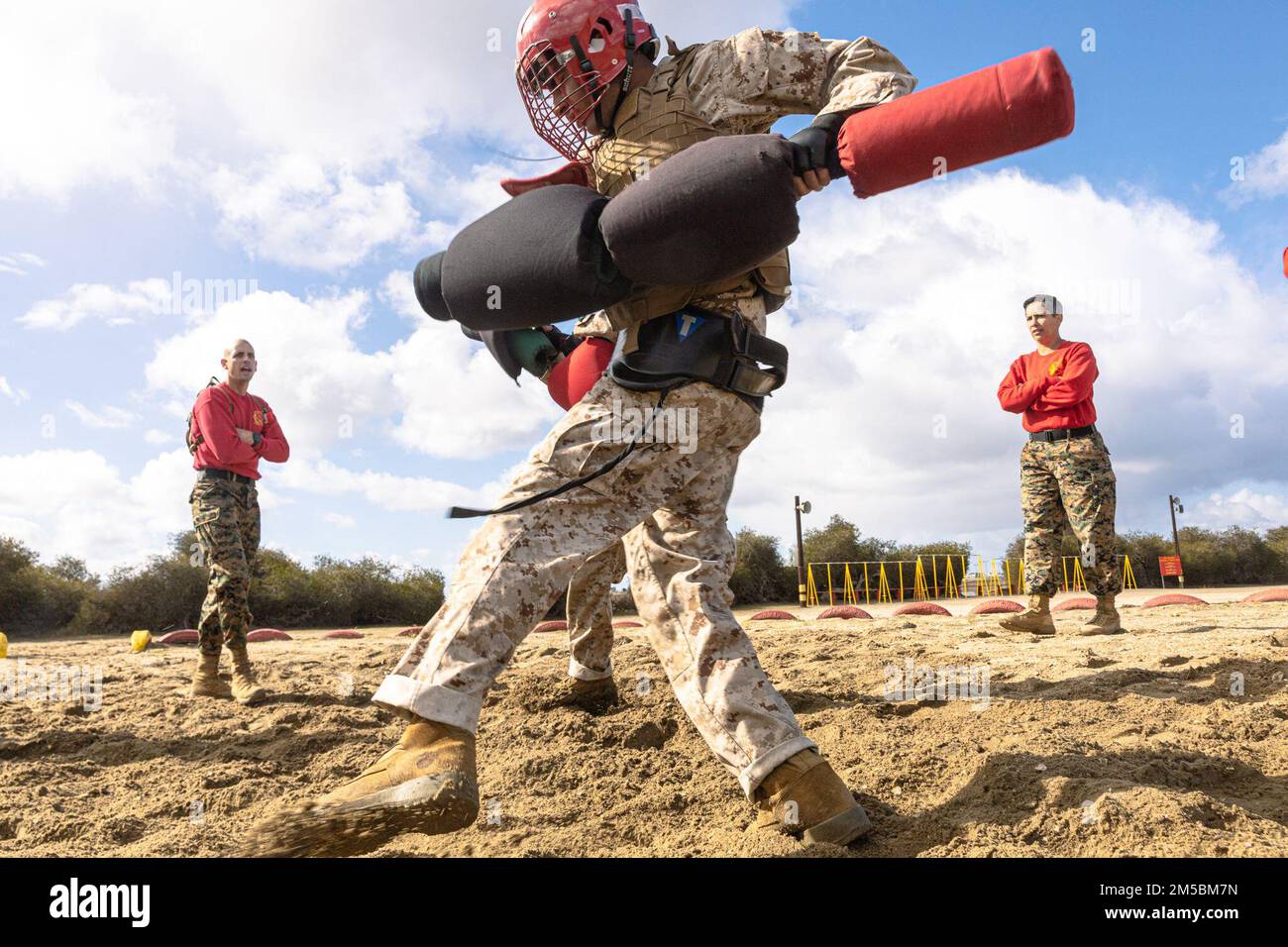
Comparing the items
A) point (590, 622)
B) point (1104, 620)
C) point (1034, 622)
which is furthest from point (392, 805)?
point (1104, 620)

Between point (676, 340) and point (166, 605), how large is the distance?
19.3m

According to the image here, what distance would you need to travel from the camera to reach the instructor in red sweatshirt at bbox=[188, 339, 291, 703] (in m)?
5.25

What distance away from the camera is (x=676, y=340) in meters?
2.33

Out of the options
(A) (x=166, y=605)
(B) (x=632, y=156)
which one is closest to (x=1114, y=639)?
(B) (x=632, y=156)

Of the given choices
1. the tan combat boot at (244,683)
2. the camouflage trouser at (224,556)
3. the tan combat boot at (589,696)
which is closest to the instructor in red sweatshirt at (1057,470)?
the tan combat boot at (589,696)

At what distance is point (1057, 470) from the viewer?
20.1ft

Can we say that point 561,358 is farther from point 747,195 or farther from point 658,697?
point 658,697

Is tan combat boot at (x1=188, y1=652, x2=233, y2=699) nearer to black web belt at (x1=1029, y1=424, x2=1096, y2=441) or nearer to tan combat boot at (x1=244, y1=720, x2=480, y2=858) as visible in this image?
tan combat boot at (x1=244, y1=720, x2=480, y2=858)

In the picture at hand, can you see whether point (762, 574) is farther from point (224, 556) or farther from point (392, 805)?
point (392, 805)

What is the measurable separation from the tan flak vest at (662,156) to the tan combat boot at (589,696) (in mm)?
1839

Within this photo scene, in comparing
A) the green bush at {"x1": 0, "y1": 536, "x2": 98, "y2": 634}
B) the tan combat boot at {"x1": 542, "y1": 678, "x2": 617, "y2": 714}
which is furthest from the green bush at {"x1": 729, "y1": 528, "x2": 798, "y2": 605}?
the tan combat boot at {"x1": 542, "y1": 678, "x2": 617, "y2": 714}

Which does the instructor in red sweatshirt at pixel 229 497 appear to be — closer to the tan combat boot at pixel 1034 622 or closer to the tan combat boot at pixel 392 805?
the tan combat boot at pixel 392 805

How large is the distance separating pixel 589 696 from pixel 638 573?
1.41 metres
